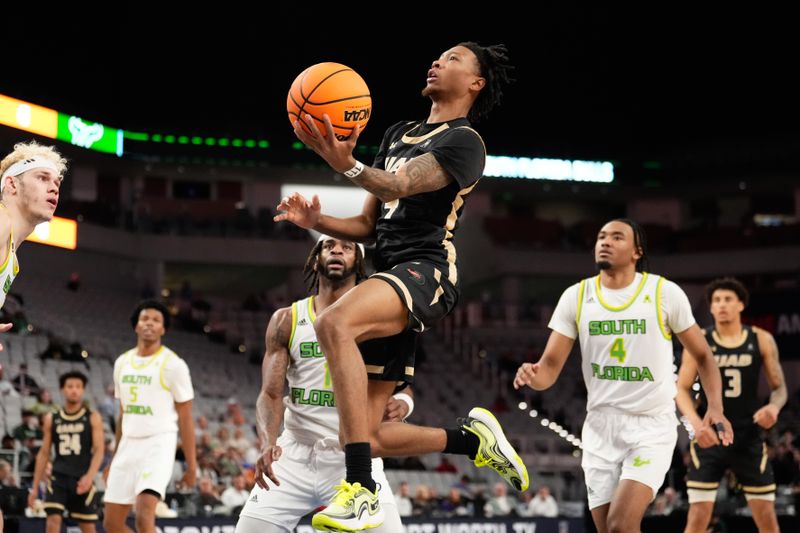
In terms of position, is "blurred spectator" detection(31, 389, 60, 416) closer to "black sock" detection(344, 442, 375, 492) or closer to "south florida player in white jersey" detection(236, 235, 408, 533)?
"south florida player in white jersey" detection(236, 235, 408, 533)

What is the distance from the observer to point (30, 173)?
6387 millimetres

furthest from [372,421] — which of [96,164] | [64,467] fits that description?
[96,164]

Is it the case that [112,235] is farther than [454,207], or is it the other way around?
[112,235]

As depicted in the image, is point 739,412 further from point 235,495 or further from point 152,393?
point 235,495

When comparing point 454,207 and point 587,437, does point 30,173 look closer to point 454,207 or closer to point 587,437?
point 454,207

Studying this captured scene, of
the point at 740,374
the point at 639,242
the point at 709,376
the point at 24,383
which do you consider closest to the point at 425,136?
the point at 639,242

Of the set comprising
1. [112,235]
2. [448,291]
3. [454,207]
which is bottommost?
[448,291]

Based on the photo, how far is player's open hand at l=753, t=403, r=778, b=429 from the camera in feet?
30.4

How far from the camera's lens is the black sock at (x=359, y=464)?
5.28m

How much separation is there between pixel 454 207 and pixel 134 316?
5480 millimetres

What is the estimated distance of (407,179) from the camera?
5.40 m

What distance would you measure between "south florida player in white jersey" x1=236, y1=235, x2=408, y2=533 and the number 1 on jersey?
1906mm

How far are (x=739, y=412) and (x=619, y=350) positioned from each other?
2.95 meters

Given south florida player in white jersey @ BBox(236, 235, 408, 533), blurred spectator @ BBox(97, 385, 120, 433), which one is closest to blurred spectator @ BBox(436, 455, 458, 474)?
blurred spectator @ BBox(97, 385, 120, 433)
